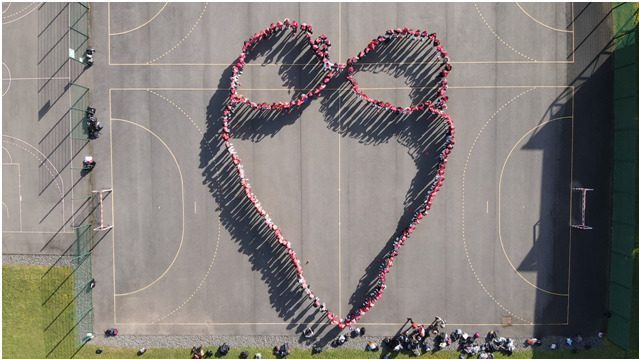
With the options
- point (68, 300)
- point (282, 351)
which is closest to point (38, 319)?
point (68, 300)

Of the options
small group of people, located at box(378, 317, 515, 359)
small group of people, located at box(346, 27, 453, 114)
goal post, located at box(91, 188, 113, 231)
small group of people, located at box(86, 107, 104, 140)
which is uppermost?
small group of people, located at box(346, 27, 453, 114)

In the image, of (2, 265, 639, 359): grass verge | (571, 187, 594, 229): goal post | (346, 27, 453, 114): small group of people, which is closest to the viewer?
(571, 187, 594, 229): goal post

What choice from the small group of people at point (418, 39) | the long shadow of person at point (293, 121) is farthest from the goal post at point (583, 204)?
the small group of people at point (418, 39)

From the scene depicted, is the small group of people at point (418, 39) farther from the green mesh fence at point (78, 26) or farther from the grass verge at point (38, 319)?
the green mesh fence at point (78, 26)

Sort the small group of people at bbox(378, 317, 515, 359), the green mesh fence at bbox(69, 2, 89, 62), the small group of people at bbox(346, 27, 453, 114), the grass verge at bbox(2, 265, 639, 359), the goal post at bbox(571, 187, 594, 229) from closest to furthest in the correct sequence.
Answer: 1. the goal post at bbox(571, 187, 594, 229)
2. the small group of people at bbox(346, 27, 453, 114)
3. the green mesh fence at bbox(69, 2, 89, 62)
4. the grass verge at bbox(2, 265, 639, 359)
5. the small group of people at bbox(378, 317, 515, 359)

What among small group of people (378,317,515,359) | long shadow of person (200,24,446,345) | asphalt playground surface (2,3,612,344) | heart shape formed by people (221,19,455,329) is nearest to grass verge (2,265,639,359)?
small group of people (378,317,515,359)

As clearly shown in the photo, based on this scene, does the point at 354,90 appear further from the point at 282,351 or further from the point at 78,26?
the point at 78,26

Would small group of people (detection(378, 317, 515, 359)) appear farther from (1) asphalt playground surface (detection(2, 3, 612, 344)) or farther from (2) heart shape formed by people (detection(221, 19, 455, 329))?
(2) heart shape formed by people (detection(221, 19, 455, 329))
